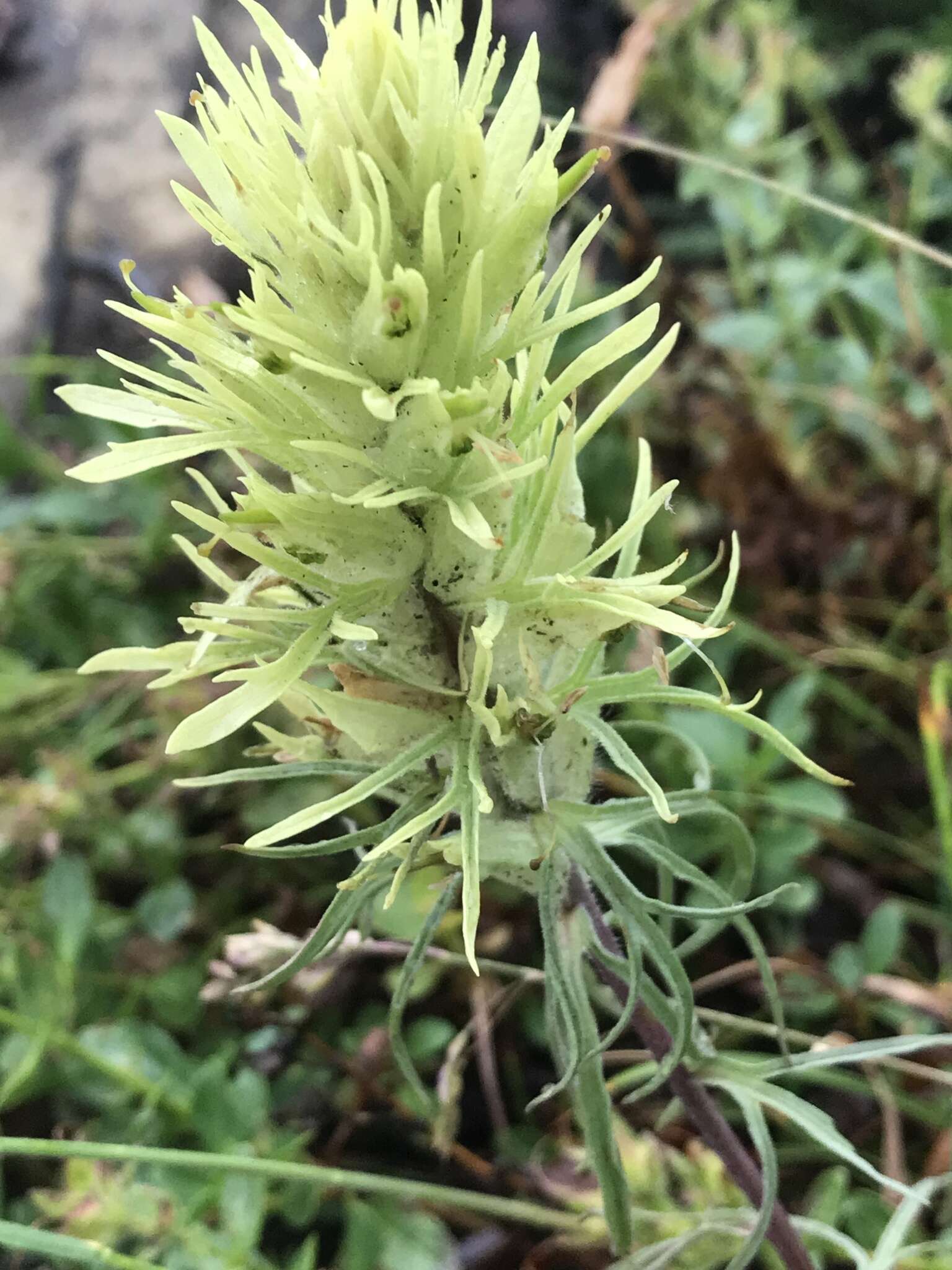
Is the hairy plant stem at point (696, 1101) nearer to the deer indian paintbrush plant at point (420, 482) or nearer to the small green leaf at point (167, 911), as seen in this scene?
the deer indian paintbrush plant at point (420, 482)

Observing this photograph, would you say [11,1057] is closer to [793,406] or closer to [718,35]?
[793,406]

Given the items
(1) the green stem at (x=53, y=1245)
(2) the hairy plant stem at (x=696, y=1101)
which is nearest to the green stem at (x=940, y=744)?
(2) the hairy plant stem at (x=696, y=1101)

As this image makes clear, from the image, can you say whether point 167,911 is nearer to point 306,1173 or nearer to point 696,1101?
point 306,1173

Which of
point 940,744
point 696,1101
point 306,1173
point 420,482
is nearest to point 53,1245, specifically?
point 306,1173

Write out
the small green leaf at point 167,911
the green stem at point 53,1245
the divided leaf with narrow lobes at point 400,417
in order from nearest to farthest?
1. the divided leaf with narrow lobes at point 400,417
2. the green stem at point 53,1245
3. the small green leaf at point 167,911

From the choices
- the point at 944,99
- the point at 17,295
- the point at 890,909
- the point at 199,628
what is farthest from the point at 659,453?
the point at 17,295

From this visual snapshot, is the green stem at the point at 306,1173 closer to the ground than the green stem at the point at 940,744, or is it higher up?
closer to the ground
